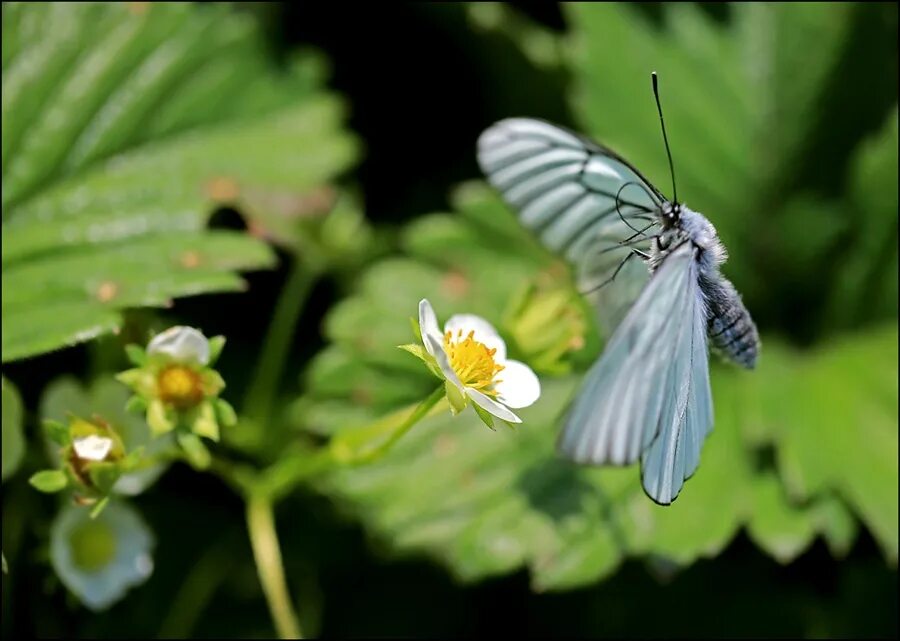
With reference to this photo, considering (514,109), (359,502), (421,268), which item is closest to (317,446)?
(359,502)

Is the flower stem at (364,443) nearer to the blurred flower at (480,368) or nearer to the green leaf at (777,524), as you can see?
the blurred flower at (480,368)

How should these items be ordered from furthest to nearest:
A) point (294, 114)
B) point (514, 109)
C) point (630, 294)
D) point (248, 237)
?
point (514, 109)
point (294, 114)
point (248, 237)
point (630, 294)

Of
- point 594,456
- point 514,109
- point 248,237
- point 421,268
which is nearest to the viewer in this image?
point 594,456

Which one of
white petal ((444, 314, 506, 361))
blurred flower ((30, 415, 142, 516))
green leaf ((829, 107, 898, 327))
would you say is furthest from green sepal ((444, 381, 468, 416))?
green leaf ((829, 107, 898, 327))

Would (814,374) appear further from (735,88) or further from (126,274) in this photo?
(126,274)

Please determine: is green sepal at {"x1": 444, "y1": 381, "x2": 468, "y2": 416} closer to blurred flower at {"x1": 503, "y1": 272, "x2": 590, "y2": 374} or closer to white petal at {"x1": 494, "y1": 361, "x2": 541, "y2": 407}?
white petal at {"x1": 494, "y1": 361, "x2": 541, "y2": 407}

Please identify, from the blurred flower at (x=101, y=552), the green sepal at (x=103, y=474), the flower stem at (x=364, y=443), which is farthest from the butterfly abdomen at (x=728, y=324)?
the blurred flower at (x=101, y=552)
